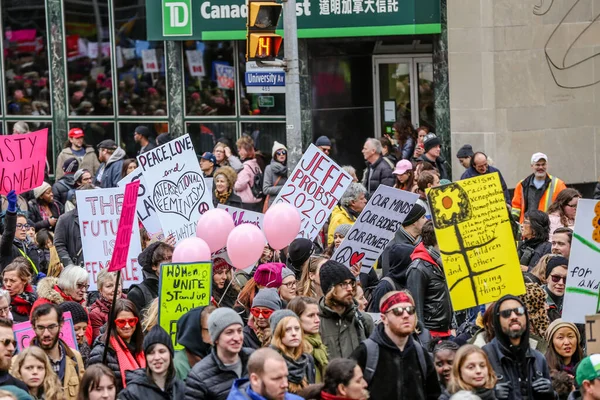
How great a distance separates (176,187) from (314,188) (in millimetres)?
1276

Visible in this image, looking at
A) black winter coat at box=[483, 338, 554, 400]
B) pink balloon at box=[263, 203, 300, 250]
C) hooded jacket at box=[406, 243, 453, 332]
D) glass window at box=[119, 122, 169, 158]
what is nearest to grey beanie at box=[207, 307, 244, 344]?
black winter coat at box=[483, 338, 554, 400]

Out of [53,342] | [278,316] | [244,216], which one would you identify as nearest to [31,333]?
[53,342]

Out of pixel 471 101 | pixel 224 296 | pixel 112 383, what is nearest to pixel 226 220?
pixel 224 296

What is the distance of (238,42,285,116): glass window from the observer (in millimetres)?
20797

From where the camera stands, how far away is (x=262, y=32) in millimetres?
14891

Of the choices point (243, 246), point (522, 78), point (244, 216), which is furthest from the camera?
point (522, 78)

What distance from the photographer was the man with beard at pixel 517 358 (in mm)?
8234

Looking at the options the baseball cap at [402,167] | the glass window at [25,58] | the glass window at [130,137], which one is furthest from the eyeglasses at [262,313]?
the glass window at [25,58]

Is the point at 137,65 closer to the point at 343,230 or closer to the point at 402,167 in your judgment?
the point at 402,167

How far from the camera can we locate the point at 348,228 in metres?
12.1

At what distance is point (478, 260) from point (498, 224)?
12.8 inches

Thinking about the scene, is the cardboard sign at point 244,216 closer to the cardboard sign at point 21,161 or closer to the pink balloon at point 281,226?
the pink balloon at point 281,226

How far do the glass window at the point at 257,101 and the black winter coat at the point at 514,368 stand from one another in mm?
12687

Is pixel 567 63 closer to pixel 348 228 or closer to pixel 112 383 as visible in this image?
pixel 348 228
